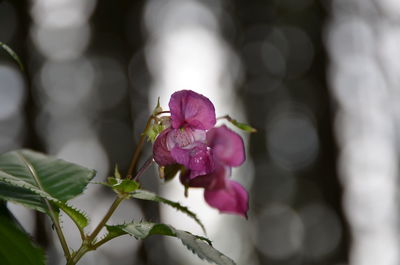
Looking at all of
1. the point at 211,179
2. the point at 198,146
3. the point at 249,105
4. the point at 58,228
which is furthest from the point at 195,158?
the point at 249,105

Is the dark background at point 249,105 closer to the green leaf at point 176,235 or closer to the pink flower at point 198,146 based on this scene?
the pink flower at point 198,146

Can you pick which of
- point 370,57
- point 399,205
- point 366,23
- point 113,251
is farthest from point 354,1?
point 113,251

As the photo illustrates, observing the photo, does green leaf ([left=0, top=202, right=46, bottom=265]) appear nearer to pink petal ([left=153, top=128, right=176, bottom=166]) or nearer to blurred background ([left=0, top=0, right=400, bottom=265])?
pink petal ([left=153, top=128, right=176, bottom=166])

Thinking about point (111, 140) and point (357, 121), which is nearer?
point (111, 140)

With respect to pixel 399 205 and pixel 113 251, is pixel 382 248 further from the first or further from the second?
pixel 113 251

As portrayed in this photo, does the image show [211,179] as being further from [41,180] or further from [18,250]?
[18,250]

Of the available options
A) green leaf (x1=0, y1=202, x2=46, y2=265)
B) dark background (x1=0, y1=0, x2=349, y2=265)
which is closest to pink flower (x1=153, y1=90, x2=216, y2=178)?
green leaf (x1=0, y1=202, x2=46, y2=265)

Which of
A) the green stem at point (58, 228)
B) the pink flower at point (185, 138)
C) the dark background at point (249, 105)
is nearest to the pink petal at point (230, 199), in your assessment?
the pink flower at point (185, 138)
